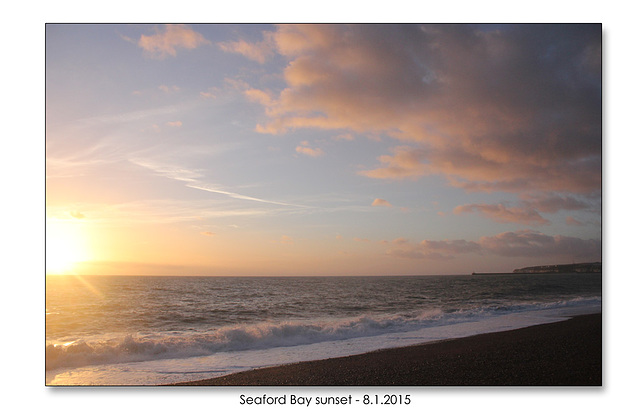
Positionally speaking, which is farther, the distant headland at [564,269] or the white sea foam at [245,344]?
the white sea foam at [245,344]

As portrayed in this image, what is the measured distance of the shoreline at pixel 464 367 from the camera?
4363 millimetres

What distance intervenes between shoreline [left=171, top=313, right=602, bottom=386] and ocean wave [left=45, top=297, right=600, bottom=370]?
78cm

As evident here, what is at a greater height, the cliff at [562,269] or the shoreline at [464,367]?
the cliff at [562,269]

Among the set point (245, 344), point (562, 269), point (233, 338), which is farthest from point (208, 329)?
point (562, 269)

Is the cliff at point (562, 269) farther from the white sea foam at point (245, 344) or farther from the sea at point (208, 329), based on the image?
the white sea foam at point (245, 344)

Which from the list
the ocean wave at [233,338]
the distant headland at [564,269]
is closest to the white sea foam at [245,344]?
the ocean wave at [233,338]

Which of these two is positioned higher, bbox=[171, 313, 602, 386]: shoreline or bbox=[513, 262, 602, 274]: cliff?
bbox=[513, 262, 602, 274]: cliff

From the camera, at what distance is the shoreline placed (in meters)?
4.36

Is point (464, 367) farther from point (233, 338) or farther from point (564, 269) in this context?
point (233, 338)

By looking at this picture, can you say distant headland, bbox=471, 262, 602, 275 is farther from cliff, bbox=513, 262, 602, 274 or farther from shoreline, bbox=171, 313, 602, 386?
shoreline, bbox=171, 313, 602, 386

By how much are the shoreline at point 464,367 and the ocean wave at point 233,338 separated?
0.78m

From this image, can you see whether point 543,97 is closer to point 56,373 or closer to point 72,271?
point 72,271

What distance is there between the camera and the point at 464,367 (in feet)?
15.3

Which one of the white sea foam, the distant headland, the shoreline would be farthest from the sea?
the shoreline
